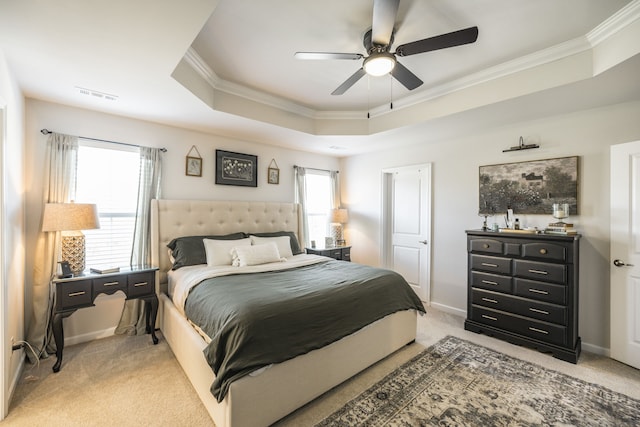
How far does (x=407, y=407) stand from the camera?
199 centimetres

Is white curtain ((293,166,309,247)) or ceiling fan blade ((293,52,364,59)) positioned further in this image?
white curtain ((293,166,309,247))

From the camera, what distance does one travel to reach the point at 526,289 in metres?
2.90

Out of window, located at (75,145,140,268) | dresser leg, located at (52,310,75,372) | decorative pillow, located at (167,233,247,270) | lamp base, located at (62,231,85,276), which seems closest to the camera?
dresser leg, located at (52,310,75,372)

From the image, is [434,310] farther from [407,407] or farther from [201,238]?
[201,238]

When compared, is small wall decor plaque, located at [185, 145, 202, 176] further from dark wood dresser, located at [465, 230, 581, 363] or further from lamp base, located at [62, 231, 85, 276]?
dark wood dresser, located at [465, 230, 581, 363]

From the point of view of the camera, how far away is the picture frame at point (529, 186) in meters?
2.97

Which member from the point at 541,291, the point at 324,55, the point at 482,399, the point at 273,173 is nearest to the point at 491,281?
the point at 541,291

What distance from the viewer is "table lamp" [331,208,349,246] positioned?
16.5ft

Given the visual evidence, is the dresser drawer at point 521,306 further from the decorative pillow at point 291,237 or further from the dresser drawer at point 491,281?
the decorative pillow at point 291,237

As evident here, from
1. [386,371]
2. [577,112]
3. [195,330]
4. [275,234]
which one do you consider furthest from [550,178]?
[195,330]

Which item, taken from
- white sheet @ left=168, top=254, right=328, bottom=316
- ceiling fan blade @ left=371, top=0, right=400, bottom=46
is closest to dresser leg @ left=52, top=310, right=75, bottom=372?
white sheet @ left=168, top=254, right=328, bottom=316

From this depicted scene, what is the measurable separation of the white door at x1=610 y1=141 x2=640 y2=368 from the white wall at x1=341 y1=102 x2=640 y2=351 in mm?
115

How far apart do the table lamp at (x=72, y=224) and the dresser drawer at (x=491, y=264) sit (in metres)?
4.03

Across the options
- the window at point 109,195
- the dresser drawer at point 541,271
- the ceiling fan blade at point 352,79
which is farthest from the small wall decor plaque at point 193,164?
the dresser drawer at point 541,271
